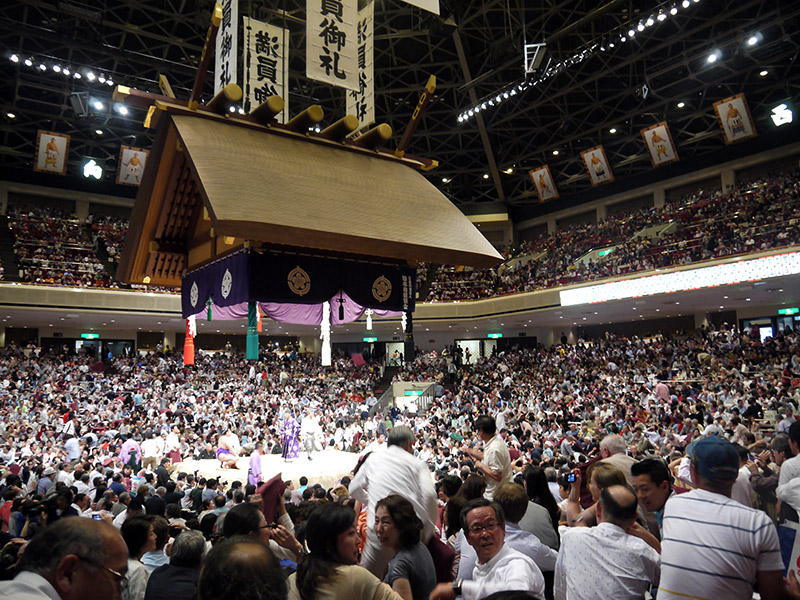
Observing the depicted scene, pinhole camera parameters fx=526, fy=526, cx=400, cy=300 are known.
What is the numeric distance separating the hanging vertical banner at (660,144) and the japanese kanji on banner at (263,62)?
46.7 feet

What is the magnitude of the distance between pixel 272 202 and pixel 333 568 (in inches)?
122

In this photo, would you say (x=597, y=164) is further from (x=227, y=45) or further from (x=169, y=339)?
(x=169, y=339)

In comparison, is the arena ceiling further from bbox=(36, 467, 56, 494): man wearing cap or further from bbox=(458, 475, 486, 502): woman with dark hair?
bbox=(458, 475, 486, 502): woman with dark hair

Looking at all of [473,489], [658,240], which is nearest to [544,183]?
[658,240]

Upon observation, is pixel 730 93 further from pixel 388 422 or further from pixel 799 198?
pixel 388 422

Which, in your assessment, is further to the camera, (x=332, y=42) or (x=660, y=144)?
(x=660, y=144)

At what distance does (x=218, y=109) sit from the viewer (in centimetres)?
476

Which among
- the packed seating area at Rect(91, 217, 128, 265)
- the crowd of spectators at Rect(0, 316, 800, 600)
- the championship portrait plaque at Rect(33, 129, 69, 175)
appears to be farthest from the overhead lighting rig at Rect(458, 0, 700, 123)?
the packed seating area at Rect(91, 217, 128, 265)

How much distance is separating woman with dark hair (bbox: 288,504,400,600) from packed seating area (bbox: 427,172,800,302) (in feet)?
44.9

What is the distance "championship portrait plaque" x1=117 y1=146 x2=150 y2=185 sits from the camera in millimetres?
17173

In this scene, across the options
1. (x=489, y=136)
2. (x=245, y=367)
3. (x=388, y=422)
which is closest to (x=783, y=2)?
(x=489, y=136)

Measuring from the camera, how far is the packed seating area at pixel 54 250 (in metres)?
16.3

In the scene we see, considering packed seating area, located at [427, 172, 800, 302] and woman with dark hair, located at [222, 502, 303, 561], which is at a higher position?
packed seating area, located at [427, 172, 800, 302]

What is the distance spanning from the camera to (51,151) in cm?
1661
